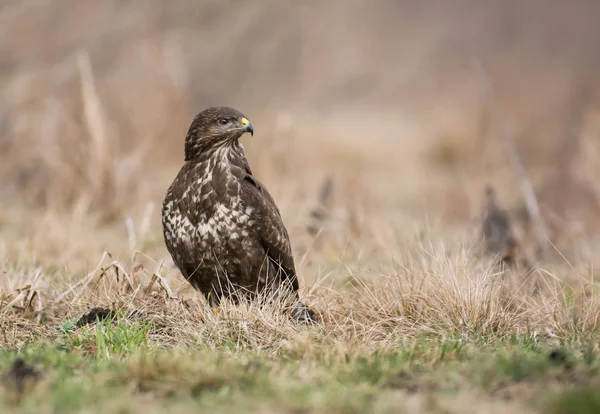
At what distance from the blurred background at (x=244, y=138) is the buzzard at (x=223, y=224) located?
4.04 ft

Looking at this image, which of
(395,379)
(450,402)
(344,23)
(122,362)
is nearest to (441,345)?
(395,379)

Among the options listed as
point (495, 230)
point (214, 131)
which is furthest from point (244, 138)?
point (214, 131)

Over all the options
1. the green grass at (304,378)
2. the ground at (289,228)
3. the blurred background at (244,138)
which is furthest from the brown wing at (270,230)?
the blurred background at (244,138)

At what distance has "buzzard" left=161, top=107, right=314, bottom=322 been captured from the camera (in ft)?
19.4

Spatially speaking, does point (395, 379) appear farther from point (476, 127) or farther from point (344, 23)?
point (344, 23)

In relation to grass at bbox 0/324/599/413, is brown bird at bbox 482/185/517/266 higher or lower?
lower

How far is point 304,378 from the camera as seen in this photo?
4.38m

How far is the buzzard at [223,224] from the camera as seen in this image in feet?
19.4

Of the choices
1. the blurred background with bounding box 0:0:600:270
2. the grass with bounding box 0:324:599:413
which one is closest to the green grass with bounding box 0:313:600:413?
the grass with bounding box 0:324:599:413

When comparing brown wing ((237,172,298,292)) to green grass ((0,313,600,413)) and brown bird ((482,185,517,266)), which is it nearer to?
green grass ((0,313,600,413))

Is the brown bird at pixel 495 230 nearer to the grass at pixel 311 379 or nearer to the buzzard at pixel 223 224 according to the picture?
the buzzard at pixel 223 224

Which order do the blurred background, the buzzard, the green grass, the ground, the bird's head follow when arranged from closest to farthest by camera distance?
the green grass, the ground, the buzzard, the bird's head, the blurred background

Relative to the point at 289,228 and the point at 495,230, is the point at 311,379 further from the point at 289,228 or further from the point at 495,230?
the point at 289,228

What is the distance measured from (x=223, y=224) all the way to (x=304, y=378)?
5.61 feet
